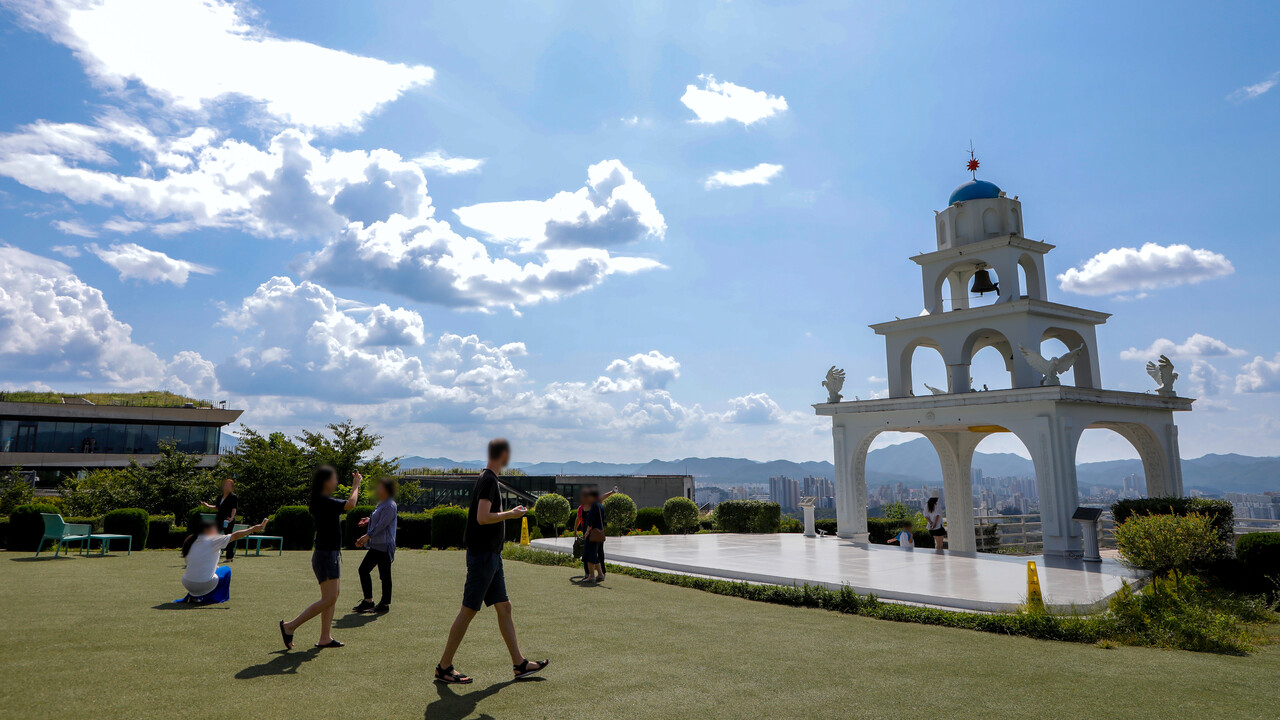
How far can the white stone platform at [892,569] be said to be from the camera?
10.9 m

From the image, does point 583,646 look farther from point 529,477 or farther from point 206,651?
point 529,477

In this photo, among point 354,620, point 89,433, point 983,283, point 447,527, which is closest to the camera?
point 354,620

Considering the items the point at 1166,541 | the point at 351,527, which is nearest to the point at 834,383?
the point at 1166,541

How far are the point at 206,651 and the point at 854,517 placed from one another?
62.6ft

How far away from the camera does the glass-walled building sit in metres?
45.9

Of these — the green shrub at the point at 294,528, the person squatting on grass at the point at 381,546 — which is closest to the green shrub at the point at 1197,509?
the person squatting on grass at the point at 381,546

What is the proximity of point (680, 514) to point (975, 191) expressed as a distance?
1545 centimetres

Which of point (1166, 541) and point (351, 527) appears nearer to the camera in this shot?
point (1166, 541)

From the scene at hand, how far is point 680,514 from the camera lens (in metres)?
26.4

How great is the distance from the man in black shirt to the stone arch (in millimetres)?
20400

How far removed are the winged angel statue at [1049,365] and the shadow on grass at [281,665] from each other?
18.7 m

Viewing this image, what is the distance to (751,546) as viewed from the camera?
1973 centimetres

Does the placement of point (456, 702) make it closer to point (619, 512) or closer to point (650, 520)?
point (619, 512)

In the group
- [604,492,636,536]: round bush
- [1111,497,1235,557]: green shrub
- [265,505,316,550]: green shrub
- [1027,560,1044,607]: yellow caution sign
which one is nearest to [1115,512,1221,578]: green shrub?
[1111,497,1235,557]: green shrub
